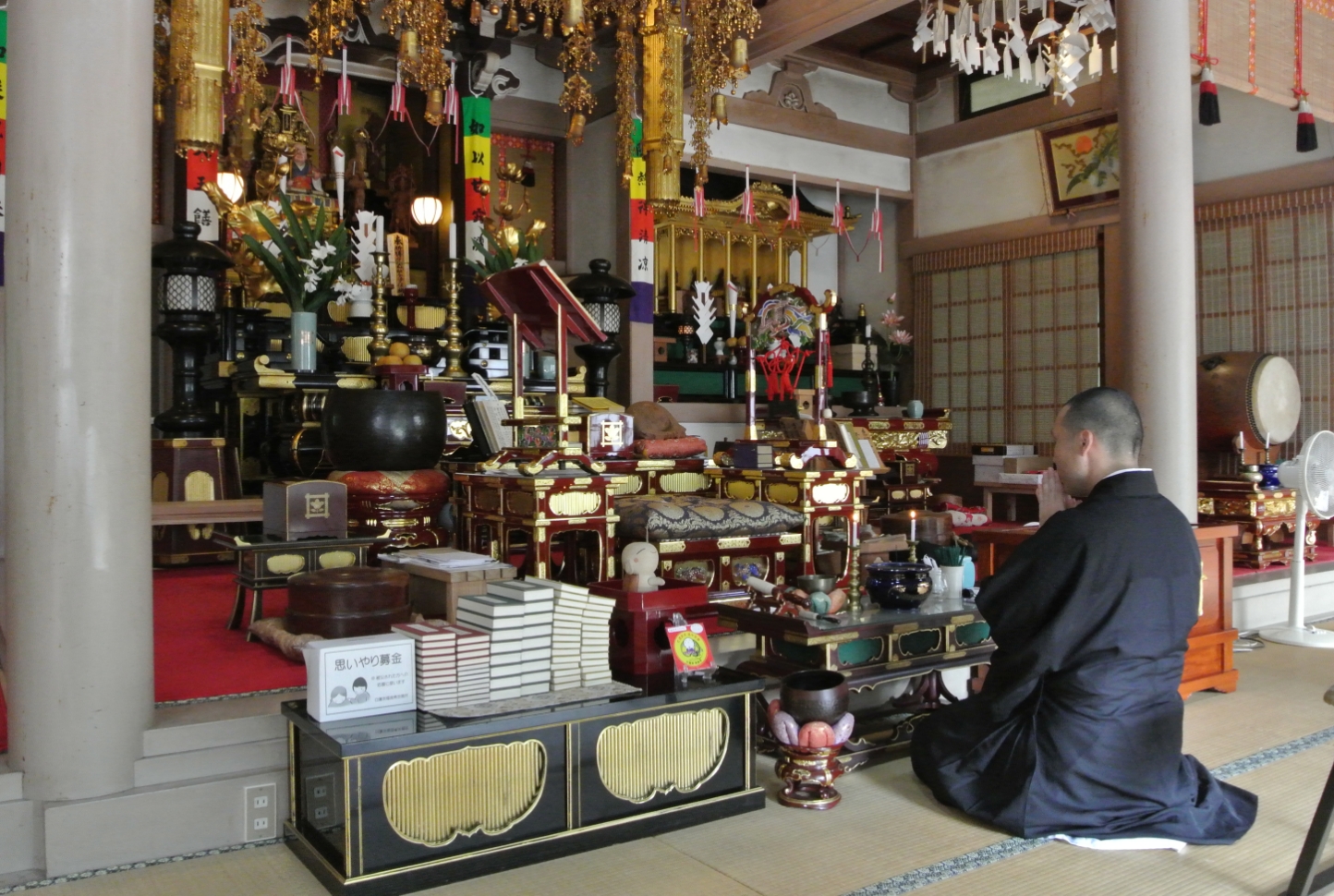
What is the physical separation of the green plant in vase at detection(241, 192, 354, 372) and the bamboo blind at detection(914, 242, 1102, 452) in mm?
5403

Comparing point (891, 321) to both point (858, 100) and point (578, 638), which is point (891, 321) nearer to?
point (858, 100)

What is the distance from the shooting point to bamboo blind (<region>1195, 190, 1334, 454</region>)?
23.5ft

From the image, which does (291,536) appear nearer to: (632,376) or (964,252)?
(632,376)

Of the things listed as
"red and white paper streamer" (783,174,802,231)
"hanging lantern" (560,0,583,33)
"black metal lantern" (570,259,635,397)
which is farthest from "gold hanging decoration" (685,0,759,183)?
"red and white paper streamer" (783,174,802,231)

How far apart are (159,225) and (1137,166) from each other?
19.0 ft

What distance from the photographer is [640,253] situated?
798cm

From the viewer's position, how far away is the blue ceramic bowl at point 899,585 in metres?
3.45

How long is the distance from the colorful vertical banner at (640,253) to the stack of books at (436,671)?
5.52m

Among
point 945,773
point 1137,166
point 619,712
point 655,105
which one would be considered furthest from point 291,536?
point 1137,166

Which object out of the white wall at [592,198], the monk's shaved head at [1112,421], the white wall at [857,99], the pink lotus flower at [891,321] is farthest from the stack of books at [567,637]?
the pink lotus flower at [891,321]

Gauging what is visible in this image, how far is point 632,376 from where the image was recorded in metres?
7.87

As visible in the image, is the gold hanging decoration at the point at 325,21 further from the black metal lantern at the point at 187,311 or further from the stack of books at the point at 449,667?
the stack of books at the point at 449,667

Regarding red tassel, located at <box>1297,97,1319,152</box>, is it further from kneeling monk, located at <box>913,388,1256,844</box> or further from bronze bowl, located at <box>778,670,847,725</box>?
bronze bowl, located at <box>778,670,847,725</box>

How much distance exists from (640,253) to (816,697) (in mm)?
5523
